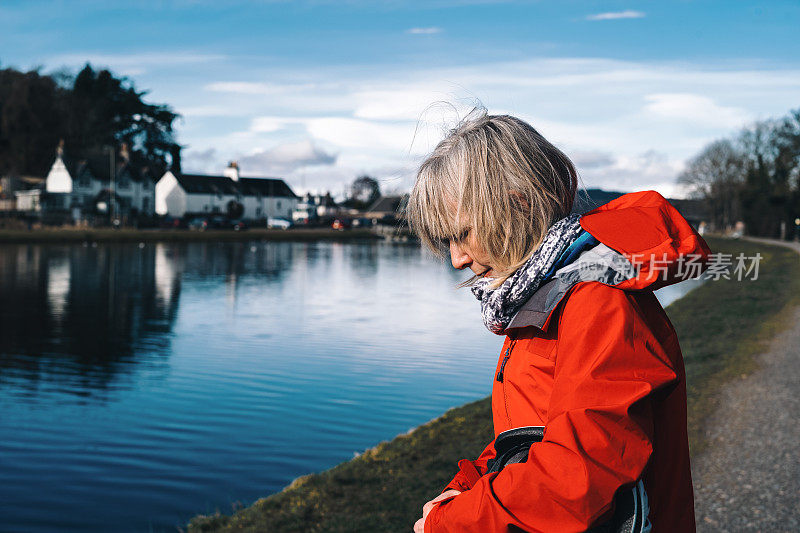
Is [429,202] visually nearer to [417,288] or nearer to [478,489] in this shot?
[478,489]

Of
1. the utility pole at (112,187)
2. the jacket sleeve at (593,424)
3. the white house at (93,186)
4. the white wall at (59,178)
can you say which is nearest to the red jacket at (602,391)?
the jacket sleeve at (593,424)

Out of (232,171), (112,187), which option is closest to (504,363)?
(112,187)

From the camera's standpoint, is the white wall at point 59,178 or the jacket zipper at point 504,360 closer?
the jacket zipper at point 504,360

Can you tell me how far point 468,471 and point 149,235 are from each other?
A: 54.9 meters

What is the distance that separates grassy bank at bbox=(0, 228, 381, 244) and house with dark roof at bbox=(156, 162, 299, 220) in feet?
57.3

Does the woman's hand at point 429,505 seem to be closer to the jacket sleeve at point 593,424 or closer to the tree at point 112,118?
the jacket sleeve at point 593,424

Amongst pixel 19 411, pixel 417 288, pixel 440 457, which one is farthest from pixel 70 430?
pixel 417 288

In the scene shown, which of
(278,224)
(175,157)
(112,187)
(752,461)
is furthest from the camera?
(175,157)

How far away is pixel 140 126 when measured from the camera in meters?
89.7

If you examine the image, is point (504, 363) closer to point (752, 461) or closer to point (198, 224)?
point (752, 461)

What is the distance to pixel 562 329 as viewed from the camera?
62.9 inches

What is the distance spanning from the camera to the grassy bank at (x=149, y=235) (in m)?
47.2

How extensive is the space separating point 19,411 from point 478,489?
10.8m

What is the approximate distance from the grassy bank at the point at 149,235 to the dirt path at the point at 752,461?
151 feet
